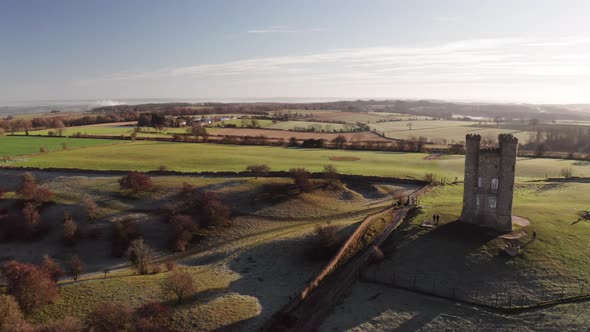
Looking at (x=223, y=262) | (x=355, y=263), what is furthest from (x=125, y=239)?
(x=355, y=263)

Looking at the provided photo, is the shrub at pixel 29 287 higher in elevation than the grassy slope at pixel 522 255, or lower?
lower

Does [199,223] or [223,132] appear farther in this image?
[223,132]

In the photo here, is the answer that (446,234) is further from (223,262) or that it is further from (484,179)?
(223,262)

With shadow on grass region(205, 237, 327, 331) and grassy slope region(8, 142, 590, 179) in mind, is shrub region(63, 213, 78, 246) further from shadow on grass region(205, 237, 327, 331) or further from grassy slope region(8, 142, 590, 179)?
grassy slope region(8, 142, 590, 179)

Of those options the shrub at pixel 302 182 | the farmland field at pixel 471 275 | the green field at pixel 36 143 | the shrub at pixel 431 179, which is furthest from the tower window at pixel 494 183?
the green field at pixel 36 143

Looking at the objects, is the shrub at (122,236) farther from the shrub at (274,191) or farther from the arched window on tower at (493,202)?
the arched window on tower at (493,202)

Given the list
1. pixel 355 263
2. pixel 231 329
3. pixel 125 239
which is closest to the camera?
pixel 231 329
